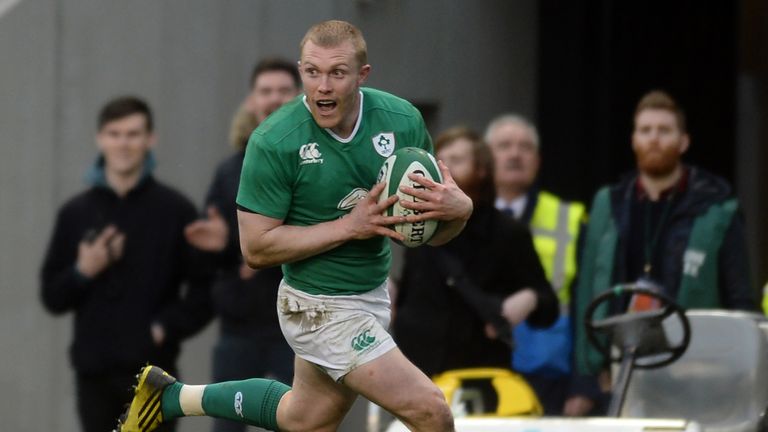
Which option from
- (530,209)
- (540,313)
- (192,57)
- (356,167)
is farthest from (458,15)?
(356,167)

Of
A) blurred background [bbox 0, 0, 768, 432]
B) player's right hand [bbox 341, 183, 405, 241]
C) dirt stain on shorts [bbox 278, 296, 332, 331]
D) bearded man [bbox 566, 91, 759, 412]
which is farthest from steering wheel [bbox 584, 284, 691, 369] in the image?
blurred background [bbox 0, 0, 768, 432]

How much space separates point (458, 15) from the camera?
11852 mm

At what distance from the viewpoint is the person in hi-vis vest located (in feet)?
29.2

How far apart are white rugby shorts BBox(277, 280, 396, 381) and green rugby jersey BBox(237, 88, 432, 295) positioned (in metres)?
0.04

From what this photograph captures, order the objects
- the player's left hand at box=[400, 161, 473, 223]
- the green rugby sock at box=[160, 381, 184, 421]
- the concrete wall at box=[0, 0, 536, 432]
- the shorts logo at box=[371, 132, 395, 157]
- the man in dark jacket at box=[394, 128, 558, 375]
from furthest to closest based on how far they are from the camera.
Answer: the concrete wall at box=[0, 0, 536, 432] → the man in dark jacket at box=[394, 128, 558, 375] → the green rugby sock at box=[160, 381, 184, 421] → the shorts logo at box=[371, 132, 395, 157] → the player's left hand at box=[400, 161, 473, 223]

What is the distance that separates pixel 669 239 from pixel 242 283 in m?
2.02

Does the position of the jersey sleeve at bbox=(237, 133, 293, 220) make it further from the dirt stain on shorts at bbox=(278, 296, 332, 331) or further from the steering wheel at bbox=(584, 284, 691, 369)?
the steering wheel at bbox=(584, 284, 691, 369)

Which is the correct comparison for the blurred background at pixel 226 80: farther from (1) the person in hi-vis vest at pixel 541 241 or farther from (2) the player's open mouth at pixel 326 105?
(2) the player's open mouth at pixel 326 105

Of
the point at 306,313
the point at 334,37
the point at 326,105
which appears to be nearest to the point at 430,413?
the point at 306,313

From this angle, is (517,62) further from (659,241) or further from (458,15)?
(659,241)

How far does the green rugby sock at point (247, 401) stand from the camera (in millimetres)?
6566

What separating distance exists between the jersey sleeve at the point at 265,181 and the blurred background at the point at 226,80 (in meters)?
2.86

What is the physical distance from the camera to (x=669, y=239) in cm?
873

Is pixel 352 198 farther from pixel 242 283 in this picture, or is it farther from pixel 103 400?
pixel 103 400
